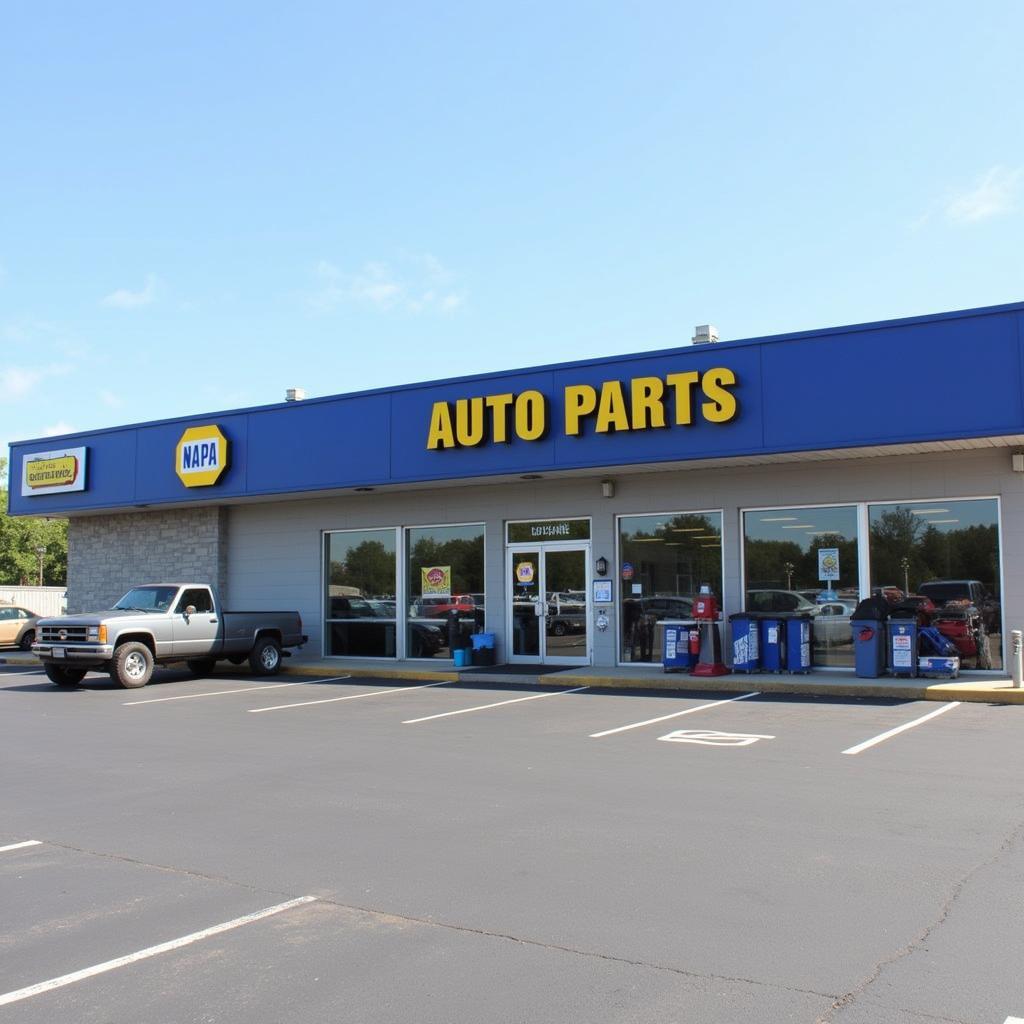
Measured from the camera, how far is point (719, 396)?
53.4 ft

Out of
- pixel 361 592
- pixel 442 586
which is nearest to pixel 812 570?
pixel 442 586

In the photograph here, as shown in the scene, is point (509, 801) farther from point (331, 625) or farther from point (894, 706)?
point (331, 625)

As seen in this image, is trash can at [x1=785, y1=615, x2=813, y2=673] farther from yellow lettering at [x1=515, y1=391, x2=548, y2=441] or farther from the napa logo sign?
the napa logo sign

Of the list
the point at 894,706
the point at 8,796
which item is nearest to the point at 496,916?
the point at 8,796

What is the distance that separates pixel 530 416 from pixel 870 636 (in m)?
6.80

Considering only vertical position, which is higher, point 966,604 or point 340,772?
point 966,604

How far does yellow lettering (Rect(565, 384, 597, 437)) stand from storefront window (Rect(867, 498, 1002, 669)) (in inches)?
204

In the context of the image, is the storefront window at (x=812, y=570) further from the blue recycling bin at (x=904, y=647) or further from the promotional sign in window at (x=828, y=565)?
the blue recycling bin at (x=904, y=647)

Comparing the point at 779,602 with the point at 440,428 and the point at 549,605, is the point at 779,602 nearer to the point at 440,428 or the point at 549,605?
the point at 549,605

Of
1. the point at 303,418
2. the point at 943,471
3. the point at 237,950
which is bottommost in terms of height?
the point at 237,950

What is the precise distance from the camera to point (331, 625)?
2258cm

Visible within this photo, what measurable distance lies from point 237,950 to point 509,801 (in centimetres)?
337

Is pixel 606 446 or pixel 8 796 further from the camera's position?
pixel 606 446

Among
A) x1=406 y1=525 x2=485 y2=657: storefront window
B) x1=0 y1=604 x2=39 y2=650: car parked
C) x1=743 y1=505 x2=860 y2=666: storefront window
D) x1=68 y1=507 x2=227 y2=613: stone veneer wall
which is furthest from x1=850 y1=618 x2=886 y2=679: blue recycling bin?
x1=0 y1=604 x2=39 y2=650: car parked
